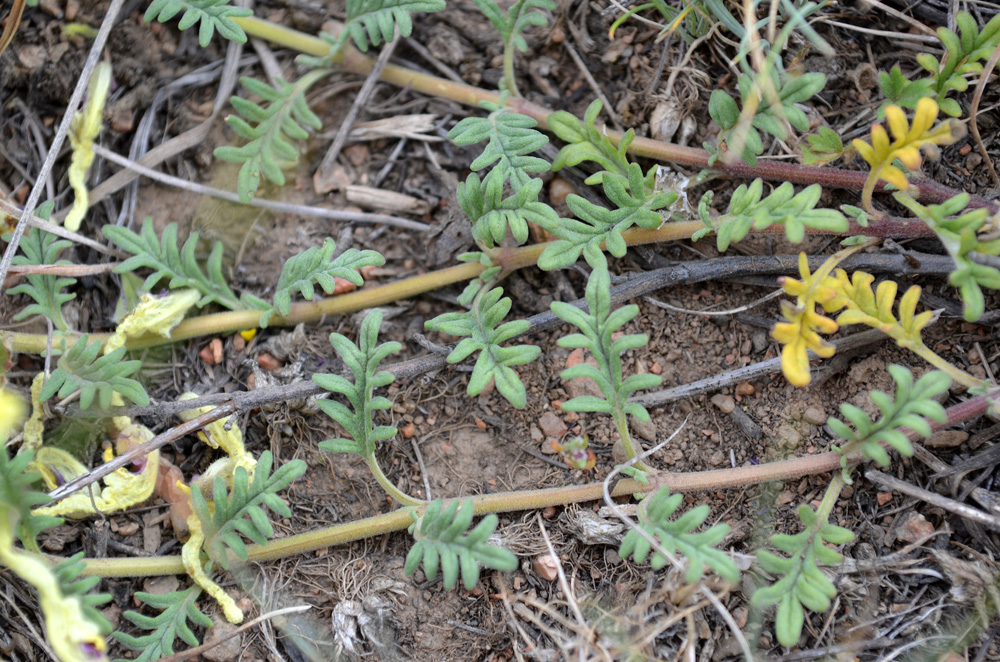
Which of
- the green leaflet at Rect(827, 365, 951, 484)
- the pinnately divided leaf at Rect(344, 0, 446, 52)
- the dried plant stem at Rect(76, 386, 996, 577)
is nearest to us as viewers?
the green leaflet at Rect(827, 365, 951, 484)

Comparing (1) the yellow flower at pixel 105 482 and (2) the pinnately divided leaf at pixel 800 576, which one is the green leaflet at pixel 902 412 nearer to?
(2) the pinnately divided leaf at pixel 800 576

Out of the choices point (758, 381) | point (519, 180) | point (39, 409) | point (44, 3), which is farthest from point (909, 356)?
point (44, 3)

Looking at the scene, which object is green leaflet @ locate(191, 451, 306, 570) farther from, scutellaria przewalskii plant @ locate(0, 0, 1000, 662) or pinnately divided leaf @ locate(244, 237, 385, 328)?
pinnately divided leaf @ locate(244, 237, 385, 328)

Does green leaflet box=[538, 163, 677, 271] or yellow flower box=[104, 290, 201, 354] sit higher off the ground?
green leaflet box=[538, 163, 677, 271]

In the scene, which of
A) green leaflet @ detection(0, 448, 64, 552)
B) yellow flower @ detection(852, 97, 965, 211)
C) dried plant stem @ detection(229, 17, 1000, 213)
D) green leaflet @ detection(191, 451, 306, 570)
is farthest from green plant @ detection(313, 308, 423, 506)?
yellow flower @ detection(852, 97, 965, 211)

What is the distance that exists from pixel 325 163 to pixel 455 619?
1.70 metres

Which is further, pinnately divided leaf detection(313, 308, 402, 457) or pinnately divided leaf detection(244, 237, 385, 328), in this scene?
pinnately divided leaf detection(244, 237, 385, 328)

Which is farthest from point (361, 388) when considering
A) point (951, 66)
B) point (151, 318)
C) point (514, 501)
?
point (951, 66)

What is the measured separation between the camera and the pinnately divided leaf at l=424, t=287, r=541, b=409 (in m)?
2.18

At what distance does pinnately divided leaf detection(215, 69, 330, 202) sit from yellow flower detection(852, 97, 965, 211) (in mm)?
1753

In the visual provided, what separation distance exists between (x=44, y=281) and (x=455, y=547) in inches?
65.3

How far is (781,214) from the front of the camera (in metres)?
2.07

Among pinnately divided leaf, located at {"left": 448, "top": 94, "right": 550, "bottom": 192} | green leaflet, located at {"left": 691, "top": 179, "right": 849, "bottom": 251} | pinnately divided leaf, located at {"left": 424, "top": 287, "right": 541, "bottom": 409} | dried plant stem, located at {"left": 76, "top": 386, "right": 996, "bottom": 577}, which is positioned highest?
pinnately divided leaf, located at {"left": 448, "top": 94, "right": 550, "bottom": 192}

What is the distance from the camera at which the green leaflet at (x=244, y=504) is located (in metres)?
2.17
